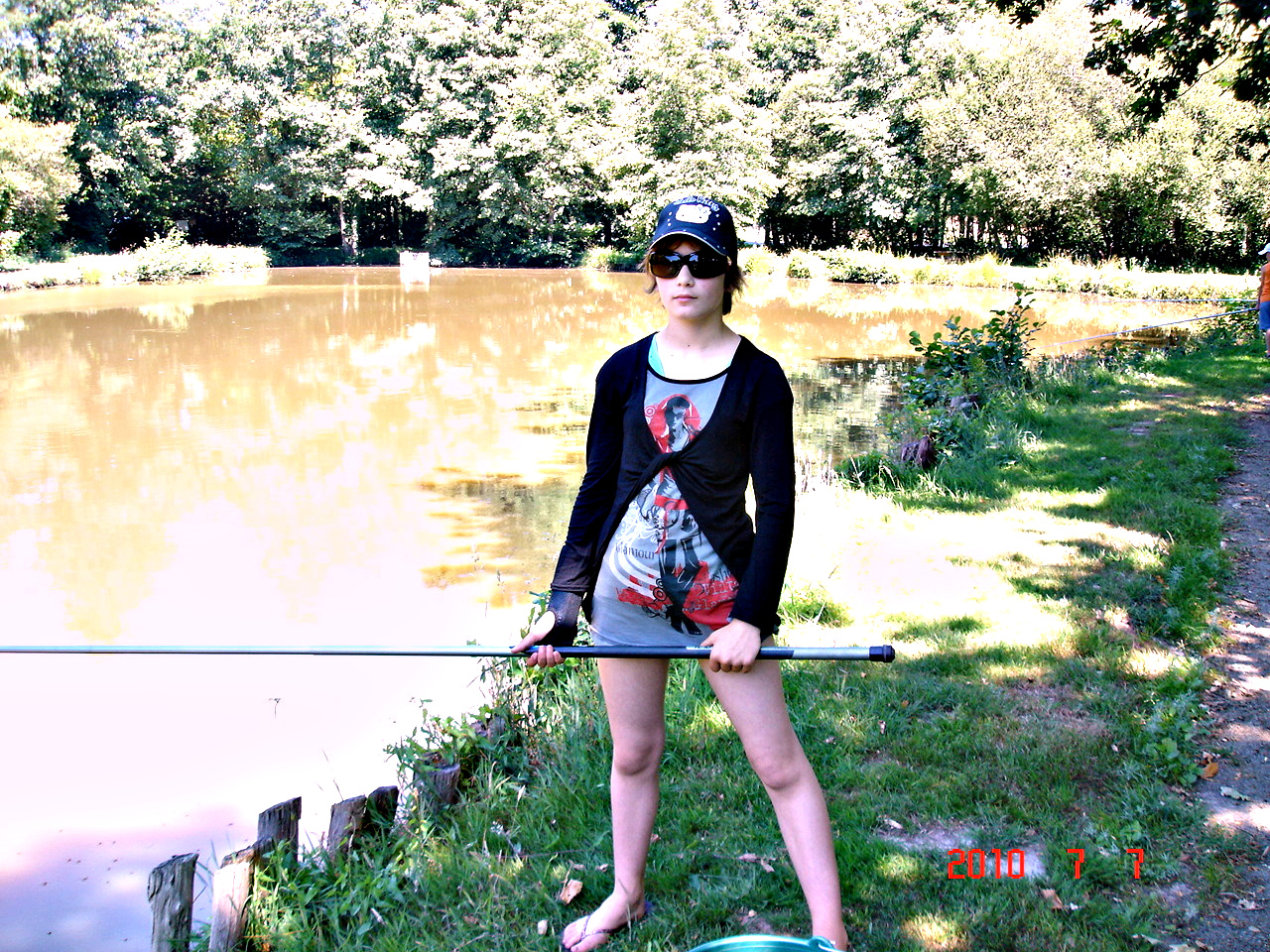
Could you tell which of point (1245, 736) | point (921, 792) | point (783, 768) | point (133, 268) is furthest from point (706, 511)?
point (133, 268)

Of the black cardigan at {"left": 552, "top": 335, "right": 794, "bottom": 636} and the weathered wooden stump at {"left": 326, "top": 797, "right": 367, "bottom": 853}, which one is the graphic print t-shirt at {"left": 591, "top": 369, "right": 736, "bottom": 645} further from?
the weathered wooden stump at {"left": 326, "top": 797, "right": 367, "bottom": 853}

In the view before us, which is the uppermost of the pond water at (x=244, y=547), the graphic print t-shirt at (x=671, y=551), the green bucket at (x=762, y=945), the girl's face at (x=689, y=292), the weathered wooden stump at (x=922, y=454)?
the girl's face at (x=689, y=292)

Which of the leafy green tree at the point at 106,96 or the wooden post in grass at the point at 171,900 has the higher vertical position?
the leafy green tree at the point at 106,96

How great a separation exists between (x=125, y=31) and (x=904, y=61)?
87.8 feet

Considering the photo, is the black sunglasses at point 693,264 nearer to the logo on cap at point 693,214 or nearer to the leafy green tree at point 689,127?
the logo on cap at point 693,214

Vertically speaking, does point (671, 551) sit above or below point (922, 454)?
above

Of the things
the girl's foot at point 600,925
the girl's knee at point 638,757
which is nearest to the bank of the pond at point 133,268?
the girl's foot at point 600,925

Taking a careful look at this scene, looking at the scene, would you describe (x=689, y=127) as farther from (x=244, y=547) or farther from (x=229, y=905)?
(x=229, y=905)

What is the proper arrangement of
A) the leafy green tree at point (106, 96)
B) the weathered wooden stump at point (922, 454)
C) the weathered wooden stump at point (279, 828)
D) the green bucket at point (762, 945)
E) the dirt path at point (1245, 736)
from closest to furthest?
1. the green bucket at point (762, 945)
2. the dirt path at point (1245, 736)
3. the weathered wooden stump at point (279, 828)
4. the weathered wooden stump at point (922, 454)
5. the leafy green tree at point (106, 96)

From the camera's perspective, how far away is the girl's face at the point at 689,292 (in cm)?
215

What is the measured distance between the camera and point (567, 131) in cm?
4000

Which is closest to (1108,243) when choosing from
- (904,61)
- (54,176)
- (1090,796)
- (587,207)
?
(904,61)

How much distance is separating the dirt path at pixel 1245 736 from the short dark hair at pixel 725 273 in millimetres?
1780

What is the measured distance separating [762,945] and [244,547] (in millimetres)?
6100
